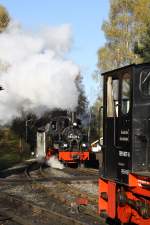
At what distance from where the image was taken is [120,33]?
39062 millimetres

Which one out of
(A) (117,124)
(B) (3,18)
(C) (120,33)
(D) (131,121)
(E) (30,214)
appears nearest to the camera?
(D) (131,121)

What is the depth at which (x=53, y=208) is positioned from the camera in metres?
12.0

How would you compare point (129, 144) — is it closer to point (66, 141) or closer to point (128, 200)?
point (128, 200)

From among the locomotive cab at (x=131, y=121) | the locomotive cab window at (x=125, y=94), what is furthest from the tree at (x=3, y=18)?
the locomotive cab window at (x=125, y=94)

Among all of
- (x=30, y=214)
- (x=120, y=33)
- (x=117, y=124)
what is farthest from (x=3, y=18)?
(x=117, y=124)

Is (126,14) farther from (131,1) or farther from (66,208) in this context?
(66,208)

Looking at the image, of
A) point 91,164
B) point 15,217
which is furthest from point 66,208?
point 91,164

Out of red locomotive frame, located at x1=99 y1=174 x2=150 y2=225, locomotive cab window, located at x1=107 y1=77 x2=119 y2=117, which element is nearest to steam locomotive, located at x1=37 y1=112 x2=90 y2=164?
red locomotive frame, located at x1=99 y1=174 x2=150 y2=225

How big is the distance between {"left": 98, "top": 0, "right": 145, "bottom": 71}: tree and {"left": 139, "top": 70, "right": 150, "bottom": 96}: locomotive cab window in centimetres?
2888

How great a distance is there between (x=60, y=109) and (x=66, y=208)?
1749cm

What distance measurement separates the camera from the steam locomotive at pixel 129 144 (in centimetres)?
816

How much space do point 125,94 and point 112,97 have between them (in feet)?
1.75

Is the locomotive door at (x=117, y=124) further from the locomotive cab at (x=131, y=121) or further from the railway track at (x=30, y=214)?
the railway track at (x=30, y=214)

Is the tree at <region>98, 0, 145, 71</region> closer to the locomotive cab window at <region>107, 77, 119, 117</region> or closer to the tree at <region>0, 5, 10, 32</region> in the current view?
the tree at <region>0, 5, 10, 32</region>
